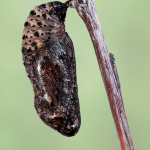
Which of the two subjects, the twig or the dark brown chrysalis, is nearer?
the twig

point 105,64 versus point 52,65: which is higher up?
point 52,65

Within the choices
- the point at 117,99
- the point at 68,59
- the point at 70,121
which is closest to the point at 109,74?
the point at 117,99

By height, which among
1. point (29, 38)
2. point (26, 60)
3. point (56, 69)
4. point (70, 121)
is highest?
point (29, 38)

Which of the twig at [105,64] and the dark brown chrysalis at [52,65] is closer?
the twig at [105,64]

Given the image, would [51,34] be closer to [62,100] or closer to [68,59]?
[68,59]
